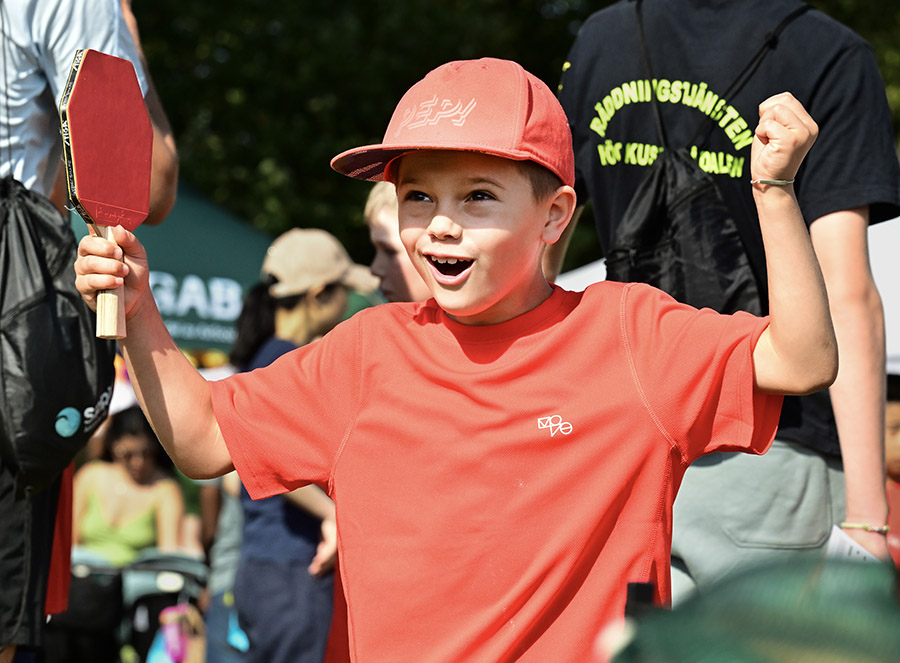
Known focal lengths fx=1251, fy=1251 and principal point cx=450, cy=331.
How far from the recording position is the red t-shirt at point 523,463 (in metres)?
→ 2.17

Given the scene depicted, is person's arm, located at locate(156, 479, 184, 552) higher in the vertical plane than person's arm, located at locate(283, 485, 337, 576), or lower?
lower

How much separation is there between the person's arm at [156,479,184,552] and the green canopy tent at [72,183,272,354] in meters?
1.25

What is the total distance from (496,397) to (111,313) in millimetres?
692

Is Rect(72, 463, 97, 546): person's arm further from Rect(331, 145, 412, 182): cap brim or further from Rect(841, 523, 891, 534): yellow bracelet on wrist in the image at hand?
Rect(841, 523, 891, 534): yellow bracelet on wrist

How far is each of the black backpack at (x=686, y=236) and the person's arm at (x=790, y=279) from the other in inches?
28.5

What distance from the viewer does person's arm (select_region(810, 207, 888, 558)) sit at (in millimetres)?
2672

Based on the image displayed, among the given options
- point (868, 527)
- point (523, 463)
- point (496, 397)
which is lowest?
point (868, 527)

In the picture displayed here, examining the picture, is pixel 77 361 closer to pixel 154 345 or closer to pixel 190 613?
pixel 154 345

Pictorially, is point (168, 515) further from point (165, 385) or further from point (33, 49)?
point (165, 385)

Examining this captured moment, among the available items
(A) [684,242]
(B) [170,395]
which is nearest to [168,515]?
(A) [684,242]

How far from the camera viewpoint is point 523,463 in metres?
2.21

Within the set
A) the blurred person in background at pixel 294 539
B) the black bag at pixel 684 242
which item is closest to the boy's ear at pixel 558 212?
the black bag at pixel 684 242

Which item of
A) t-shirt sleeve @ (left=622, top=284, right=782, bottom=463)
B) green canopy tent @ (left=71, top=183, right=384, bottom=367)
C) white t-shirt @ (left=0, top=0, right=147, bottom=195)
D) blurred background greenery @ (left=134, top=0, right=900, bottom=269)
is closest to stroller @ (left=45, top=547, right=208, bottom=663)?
green canopy tent @ (left=71, top=183, right=384, bottom=367)

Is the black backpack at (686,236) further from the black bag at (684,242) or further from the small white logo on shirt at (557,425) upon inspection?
the small white logo on shirt at (557,425)
